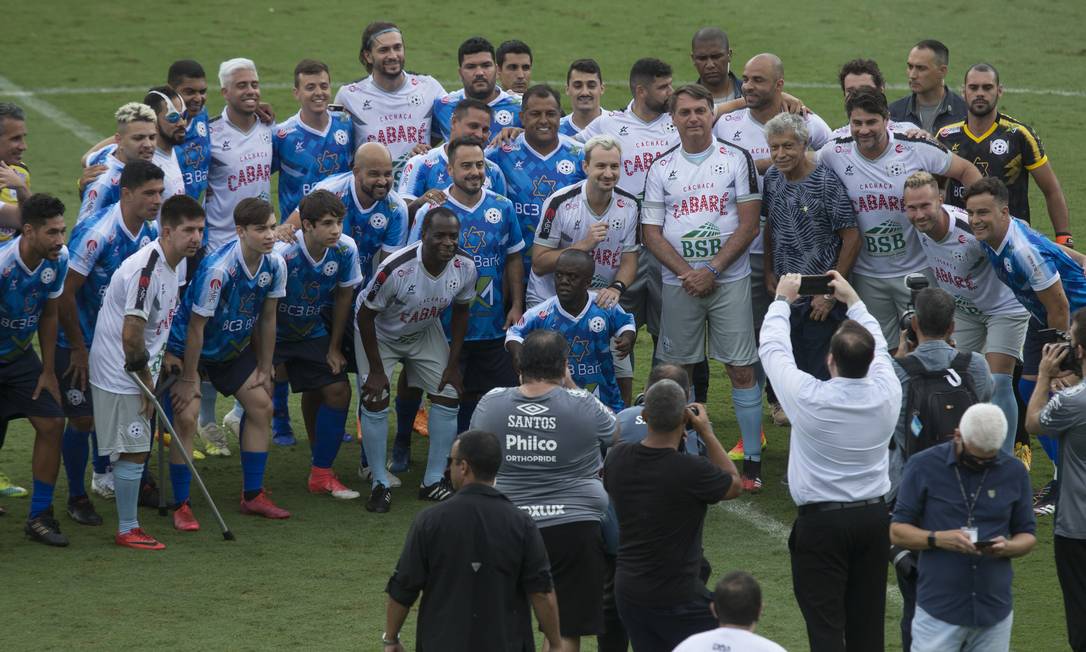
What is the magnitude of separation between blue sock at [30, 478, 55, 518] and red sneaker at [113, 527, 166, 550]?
1.46 feet

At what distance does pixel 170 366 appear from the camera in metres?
8.99

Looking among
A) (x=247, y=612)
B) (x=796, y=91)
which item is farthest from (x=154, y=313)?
(x=796, y=91)

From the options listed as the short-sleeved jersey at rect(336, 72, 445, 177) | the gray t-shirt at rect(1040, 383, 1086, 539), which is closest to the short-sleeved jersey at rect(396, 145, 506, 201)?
the short-sleeved jersey at rect(336, 72, 445, 177)

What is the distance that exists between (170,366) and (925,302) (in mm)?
4323

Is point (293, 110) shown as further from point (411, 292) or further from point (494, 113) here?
point (411, 292)

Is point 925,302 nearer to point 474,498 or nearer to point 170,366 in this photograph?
point 474,498

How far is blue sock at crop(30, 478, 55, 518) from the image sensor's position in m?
8.79

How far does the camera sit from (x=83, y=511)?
9.15 m

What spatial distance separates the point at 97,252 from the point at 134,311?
25.7 inches

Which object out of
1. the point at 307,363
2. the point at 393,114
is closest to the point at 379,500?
the point at 307,363

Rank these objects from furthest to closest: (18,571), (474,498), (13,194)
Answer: (13,194)
(18,571)
(474,498)

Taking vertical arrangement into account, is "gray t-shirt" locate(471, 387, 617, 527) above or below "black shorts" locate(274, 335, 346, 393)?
above

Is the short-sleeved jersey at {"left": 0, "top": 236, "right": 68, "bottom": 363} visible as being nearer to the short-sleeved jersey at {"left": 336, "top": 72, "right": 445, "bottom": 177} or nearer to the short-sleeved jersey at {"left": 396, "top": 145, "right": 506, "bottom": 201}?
the short-sleeved jersey at {"left": 396, "top": 145, "right": 506, "bottom": 201}

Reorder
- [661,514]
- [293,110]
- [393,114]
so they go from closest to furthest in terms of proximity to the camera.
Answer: [661,514] < [393,114] < [293,110]
